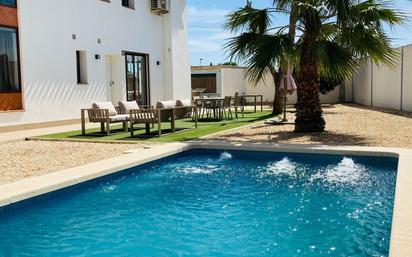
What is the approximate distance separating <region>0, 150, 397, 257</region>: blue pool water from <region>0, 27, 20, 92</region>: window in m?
7.62

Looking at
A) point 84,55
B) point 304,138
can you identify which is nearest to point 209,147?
point 304,138

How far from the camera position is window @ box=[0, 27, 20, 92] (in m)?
13.2

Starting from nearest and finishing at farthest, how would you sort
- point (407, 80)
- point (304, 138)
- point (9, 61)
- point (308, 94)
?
point (304, 138), point (308, 94), point (9, 61), point (407, 80)

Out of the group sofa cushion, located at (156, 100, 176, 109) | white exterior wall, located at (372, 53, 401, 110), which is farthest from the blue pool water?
white exterior wall, located at (372, 53, 401, 110)

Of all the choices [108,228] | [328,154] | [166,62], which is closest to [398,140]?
[328,154]

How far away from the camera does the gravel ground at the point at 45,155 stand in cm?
741

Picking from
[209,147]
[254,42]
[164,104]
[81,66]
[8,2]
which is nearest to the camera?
[209,147]

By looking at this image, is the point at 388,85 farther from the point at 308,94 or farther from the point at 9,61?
the point at 9,61

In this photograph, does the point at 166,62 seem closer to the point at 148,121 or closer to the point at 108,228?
the point at 148,121

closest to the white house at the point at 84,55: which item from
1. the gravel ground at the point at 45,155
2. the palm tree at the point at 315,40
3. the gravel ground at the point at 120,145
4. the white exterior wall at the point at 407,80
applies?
Answer: the gravel ground at the point at 45,155

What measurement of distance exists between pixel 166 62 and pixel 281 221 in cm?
1726

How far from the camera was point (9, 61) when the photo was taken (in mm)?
13461

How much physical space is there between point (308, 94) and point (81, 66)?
8.99m

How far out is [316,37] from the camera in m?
11.1
